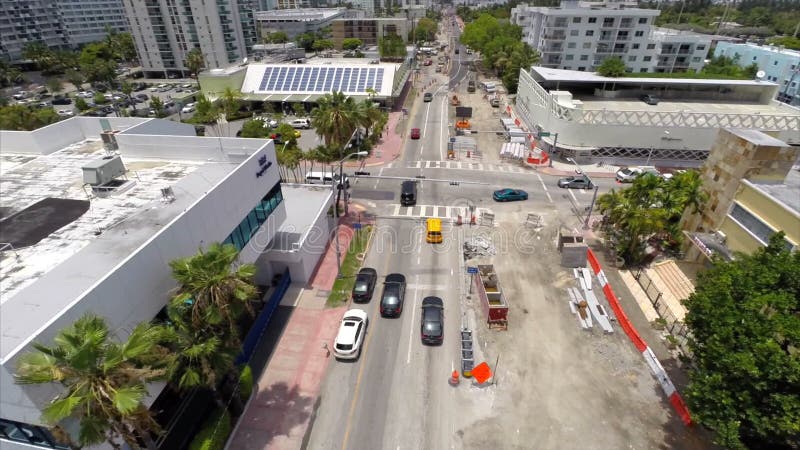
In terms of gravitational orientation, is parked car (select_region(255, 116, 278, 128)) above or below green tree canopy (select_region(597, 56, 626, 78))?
below

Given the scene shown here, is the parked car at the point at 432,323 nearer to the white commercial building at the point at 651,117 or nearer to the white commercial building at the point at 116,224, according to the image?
the white commercial building at the point at 116,224

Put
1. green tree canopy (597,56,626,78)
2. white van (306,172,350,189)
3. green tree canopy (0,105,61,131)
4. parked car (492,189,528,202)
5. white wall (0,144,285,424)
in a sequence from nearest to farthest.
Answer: white wall (0,144,285,424), parked car (492,189,528,202), white van (306,172,350,189), green tree canopy (0,105,61,131), green tree canopy (597,56,626,78)

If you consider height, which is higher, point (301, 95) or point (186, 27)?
point (186, 27)

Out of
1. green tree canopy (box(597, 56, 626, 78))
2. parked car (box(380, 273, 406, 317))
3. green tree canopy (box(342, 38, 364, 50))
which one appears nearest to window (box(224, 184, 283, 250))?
parked car (box(380, 273, 406, 317))

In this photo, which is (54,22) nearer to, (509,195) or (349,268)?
(349,268)

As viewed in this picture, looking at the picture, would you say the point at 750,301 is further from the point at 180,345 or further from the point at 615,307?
the point at 180,345

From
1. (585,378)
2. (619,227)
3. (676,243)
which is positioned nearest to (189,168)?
(585,378)

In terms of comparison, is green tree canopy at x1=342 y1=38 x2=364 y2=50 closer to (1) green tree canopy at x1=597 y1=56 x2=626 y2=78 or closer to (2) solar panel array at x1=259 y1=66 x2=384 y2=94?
(2) solar panel array at x1=259 y1=66 x2=384 y2=94
